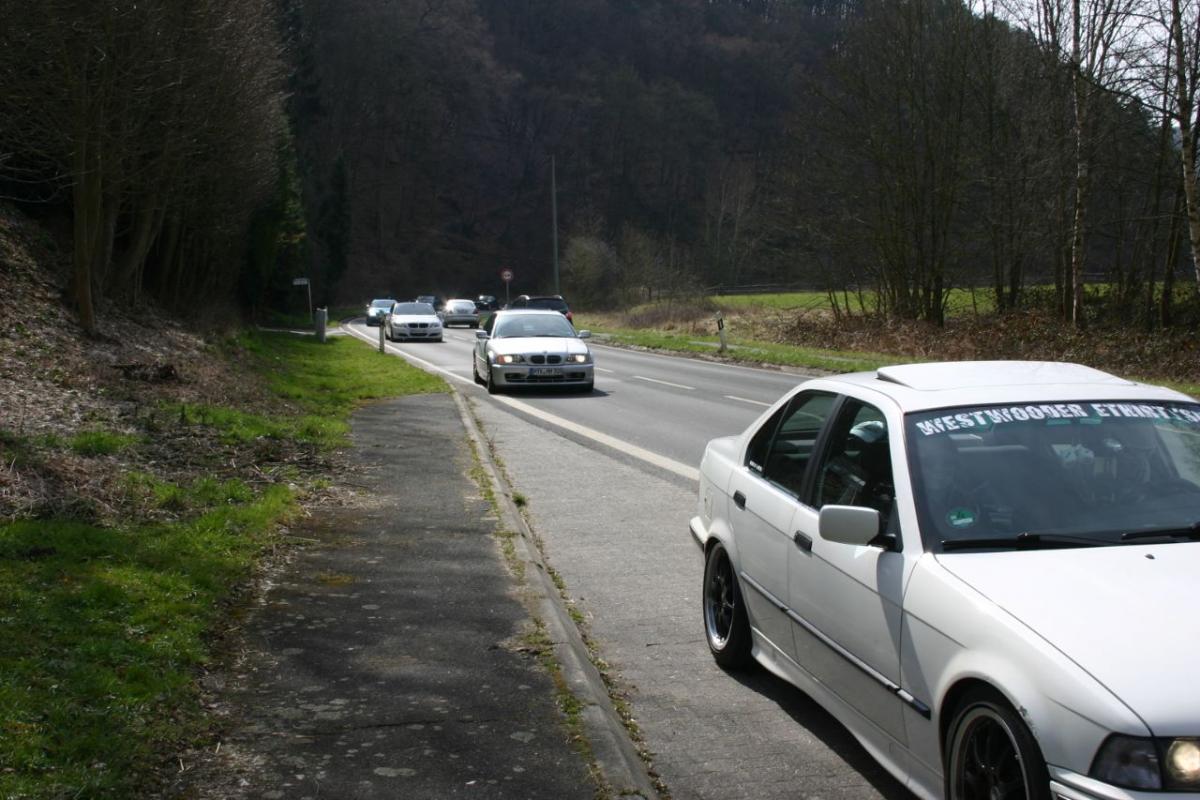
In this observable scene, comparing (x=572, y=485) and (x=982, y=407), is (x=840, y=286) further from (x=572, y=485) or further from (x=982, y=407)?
(x=982, y=407)

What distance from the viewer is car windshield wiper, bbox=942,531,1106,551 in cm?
399

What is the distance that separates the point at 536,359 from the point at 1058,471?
18.3 meters

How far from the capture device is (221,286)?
4241 cm

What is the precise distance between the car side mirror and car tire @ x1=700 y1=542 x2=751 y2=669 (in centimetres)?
149

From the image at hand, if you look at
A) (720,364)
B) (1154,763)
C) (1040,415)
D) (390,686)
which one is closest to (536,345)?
(720,364)

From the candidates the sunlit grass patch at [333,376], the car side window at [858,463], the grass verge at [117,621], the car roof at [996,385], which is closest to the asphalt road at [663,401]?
the sunlit grass patch at [333,376]

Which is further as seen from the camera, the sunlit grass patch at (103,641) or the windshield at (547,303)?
the windshield at (547,303)

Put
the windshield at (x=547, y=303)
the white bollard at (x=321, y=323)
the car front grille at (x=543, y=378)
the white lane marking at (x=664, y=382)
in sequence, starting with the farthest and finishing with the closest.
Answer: the windshield at (x=547, y=303) → the white bollard at (x=321, y=323) → the white lane marking at (x=664, y=382) → the car front grille at (x=543, y=378)

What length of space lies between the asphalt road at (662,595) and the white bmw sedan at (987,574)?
0.86 feet

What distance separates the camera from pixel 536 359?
2236cm

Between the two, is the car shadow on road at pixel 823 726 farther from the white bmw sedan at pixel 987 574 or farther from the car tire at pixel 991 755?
the car tire at pixel 991 755

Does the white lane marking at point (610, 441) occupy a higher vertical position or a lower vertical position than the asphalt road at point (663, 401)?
lower

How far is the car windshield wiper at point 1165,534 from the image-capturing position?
4.00 meters

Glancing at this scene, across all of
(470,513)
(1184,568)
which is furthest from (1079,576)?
(470,513)
